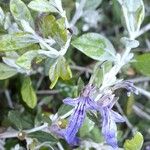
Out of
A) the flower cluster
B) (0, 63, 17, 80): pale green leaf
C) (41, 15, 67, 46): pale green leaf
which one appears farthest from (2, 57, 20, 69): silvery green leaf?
the flower cluster

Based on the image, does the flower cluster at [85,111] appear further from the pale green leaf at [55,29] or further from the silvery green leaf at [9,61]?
the silvery green leaf at [9,61]

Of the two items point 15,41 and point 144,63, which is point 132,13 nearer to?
point 144,63

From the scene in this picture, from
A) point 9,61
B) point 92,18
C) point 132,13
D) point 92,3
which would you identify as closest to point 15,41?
point 9,61

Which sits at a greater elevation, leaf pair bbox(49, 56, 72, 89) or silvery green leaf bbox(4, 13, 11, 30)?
silvery green leaf bbox(4, 13, 11, 30)

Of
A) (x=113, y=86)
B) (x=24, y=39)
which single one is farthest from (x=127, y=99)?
(x=24, y=39)

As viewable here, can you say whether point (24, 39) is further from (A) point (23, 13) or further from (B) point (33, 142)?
(B) point (33, 142)

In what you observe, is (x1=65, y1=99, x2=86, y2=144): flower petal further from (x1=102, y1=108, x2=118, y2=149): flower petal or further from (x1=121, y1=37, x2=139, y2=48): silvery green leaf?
(x1=121, y1=37, x2=139, y2=48): silvery green leaf
